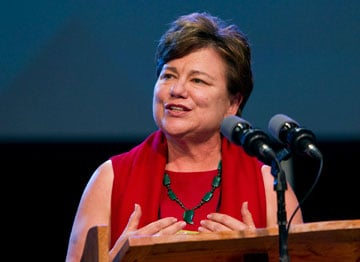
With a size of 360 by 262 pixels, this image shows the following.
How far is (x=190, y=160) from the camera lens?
3.19 meters

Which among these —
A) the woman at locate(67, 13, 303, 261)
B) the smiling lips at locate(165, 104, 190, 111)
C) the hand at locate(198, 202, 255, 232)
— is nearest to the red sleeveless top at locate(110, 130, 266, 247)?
the woman at locate(67, 13, 303, 261)

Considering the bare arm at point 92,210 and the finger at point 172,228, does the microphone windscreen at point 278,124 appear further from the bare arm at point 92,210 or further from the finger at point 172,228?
the bare arm at point 92,210

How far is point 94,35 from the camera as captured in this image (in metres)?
3.99

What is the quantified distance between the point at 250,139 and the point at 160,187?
98 centimetres

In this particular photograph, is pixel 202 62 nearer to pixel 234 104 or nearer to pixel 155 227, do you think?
pixel 234 104

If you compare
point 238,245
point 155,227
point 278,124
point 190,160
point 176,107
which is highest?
point 176,107

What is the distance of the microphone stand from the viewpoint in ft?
6.86

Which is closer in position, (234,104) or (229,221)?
→ (229,221)

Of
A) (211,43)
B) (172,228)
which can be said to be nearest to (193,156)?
(211,43)

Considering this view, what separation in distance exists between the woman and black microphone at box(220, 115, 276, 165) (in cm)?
77

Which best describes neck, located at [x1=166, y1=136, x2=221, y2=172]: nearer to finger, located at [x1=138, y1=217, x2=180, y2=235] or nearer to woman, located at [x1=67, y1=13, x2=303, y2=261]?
woman, located at [x1=67, y1=13, x2=303, y2=261]

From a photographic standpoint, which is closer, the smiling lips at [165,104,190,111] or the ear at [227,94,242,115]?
the smiling lips at [165,104,190,111]

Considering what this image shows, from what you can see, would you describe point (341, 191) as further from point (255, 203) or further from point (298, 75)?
point (255, 203)

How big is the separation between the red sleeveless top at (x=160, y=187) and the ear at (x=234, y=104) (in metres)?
0.12
